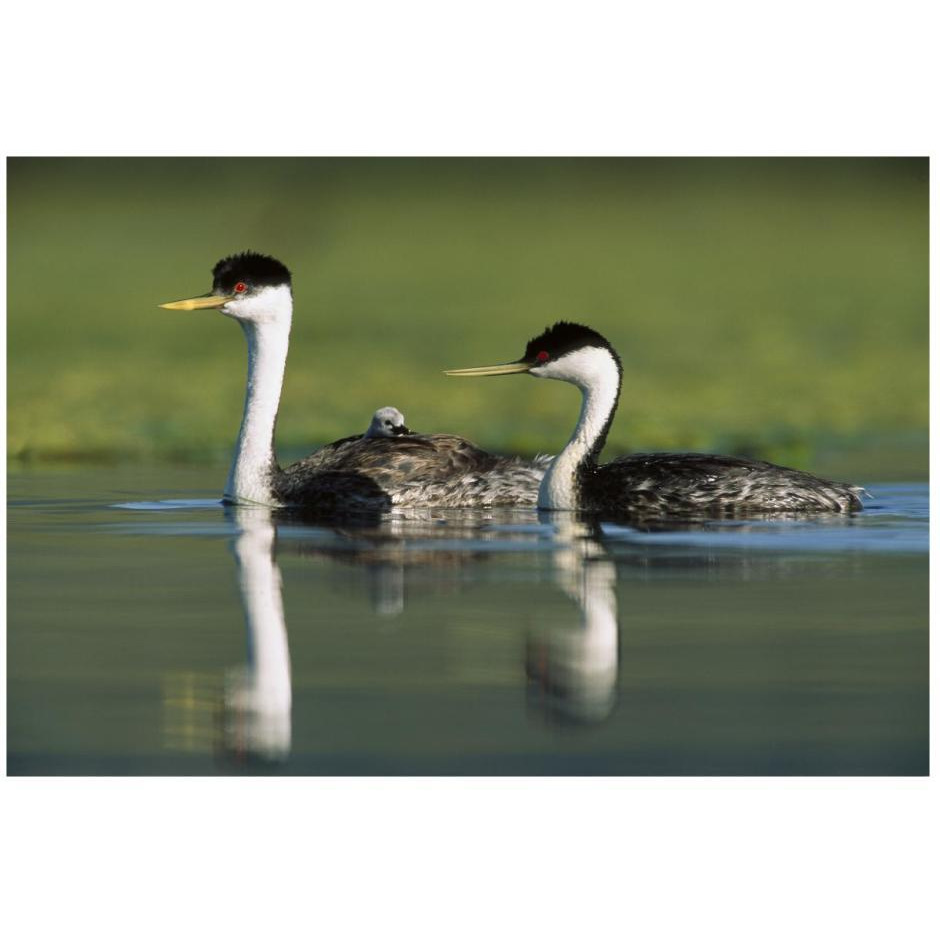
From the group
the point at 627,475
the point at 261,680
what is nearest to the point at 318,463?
the point at 627,475

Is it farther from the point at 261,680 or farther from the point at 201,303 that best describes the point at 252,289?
the point at 261,680

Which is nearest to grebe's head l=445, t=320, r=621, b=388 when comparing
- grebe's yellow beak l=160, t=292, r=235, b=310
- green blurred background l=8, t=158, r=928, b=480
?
grebe's yellow beak l=160, t=292, r=235, b=310

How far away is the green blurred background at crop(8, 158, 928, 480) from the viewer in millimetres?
18844

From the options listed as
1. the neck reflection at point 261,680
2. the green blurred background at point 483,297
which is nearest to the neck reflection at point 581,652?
the neck reflection at point 261,680

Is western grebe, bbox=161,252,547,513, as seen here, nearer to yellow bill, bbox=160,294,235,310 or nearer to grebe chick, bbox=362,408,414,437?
yellow bill, bbox=160,294,235,310

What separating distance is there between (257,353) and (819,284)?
2094 centimetres

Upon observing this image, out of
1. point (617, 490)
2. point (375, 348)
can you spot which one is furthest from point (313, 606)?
point (375, 348)

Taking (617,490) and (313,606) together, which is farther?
(617,490)

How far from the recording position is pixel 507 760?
22.3 ft

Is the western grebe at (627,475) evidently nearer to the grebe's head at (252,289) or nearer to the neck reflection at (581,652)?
the grebe's head at (252,289)

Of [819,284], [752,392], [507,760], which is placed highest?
[819,284]

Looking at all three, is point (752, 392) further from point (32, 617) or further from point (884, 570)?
point (32, 617)

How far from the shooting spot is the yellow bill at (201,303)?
1303 cm

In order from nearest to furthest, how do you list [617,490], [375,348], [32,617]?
1. [32,617]
2. [617,490]
3. [375,348]
